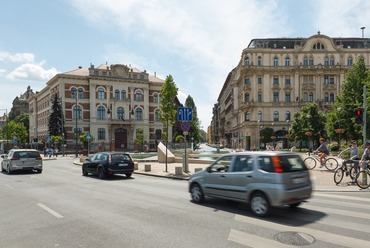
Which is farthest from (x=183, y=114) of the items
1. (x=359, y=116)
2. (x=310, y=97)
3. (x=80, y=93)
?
(x=310, y=97)

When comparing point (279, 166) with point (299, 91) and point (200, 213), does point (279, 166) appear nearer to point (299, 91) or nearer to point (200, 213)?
point (200, 213)

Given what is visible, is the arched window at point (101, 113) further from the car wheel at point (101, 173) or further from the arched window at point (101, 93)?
the car wheel at point (101, 173)

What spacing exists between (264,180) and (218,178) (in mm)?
1592

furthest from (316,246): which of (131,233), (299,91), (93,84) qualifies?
(299,91)

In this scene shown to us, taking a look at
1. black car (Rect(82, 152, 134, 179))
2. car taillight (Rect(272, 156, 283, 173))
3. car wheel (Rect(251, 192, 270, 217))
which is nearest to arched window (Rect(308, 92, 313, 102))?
black car (Rect(82, 152, 134, 179))

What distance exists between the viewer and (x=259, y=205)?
7.79 meters

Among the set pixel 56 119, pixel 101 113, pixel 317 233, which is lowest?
pixel 317 233

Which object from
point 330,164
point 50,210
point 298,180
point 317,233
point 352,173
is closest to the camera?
point 317,233

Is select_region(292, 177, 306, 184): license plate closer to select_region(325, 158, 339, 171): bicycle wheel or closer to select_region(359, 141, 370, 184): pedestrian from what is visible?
select_region(359, 141, 370, 184): pedestrian

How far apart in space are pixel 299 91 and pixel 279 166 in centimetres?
6613

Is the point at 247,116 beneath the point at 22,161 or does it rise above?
above

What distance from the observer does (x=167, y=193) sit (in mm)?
11516

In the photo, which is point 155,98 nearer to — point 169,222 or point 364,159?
point 364,159

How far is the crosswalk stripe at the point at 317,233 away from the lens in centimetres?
565
